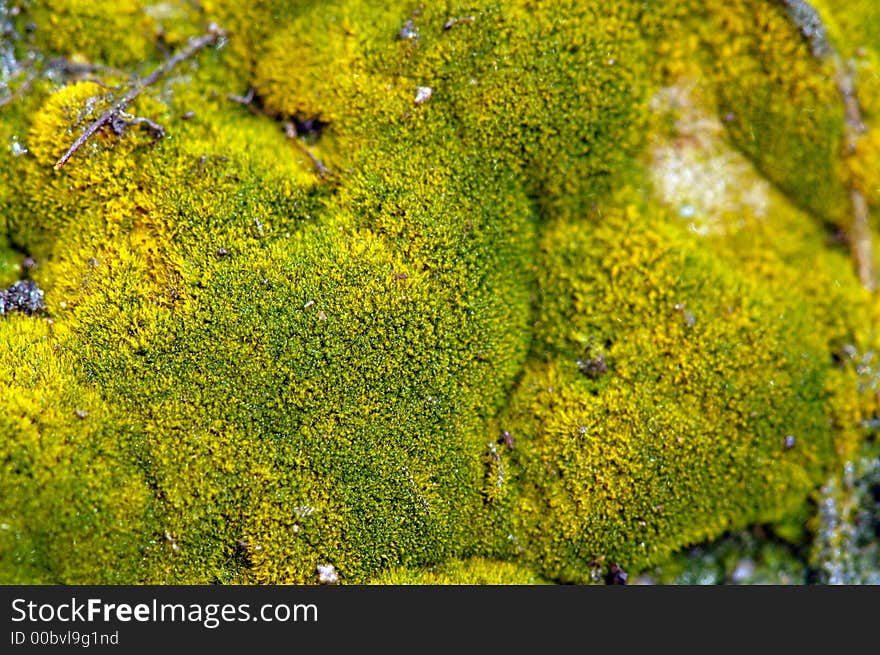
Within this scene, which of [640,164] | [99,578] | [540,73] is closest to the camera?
[99,578]

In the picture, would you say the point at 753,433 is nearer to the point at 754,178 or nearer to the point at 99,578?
the point at 754,178

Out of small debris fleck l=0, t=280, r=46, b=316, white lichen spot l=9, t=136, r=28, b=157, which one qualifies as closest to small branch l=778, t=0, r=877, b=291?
white lichen spot l=9, t=136, r=28, b=157

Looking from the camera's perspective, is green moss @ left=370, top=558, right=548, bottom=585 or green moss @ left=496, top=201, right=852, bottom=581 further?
green moss @ left=496, top=201, right=852, bottom=581

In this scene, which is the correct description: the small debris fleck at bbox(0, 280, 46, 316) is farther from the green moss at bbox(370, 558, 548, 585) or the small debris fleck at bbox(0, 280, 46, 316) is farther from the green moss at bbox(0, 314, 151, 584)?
the green moss at bbox(370, 558, 548, 585)

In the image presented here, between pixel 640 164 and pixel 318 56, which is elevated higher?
pixel 318 56

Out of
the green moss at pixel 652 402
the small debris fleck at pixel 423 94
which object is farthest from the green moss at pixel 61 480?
the small debris fleck at pixel 423 94

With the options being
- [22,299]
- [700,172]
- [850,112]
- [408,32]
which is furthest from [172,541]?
[850,112]

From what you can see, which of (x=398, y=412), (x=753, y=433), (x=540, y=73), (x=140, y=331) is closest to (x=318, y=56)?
(x=540, y=73)

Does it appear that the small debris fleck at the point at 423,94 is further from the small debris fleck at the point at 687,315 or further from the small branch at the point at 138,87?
the small debris fleck at the point at 687,315
